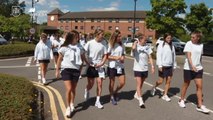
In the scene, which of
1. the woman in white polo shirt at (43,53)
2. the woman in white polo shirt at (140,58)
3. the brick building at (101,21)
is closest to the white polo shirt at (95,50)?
the woman in white polo shirt at (140,58)

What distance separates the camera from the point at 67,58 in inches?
320

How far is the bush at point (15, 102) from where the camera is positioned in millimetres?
5984

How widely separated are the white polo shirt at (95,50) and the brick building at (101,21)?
10488cm

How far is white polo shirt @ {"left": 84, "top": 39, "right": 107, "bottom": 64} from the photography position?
8.83 metres

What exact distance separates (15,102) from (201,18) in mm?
51656

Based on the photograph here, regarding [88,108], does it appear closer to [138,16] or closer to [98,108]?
[98,108]

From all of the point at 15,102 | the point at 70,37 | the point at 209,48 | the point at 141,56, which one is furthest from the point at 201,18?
the point at 15,102

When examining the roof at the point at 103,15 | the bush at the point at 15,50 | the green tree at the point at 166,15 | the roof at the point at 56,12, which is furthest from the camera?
the roof at the point at 56,12

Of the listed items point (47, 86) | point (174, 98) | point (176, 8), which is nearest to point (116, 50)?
point (174, 98)

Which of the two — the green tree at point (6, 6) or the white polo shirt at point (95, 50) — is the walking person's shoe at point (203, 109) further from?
the green tree at point (6, 6)

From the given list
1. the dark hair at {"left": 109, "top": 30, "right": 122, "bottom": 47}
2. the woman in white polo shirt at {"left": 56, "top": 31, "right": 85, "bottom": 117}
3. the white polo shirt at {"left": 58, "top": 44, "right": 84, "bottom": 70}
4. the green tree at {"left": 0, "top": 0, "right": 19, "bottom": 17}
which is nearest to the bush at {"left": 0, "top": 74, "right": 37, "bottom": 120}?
the woman in white polo shirt at {"left": 56, "top": 31, "right": 85, "bottom": 117}

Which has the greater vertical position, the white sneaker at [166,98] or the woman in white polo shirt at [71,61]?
the woman in white polo shirt at [71,61]

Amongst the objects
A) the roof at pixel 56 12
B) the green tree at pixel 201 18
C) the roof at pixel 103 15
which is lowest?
the green tree at pixel 201 18

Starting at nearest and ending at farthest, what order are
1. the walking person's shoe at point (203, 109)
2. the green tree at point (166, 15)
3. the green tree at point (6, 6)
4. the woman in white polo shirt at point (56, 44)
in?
1. the walking person's shoe at point (203, 109)
2. the woman in white polo shirt at point (56, 44)
3. the green tree at point (166, 15)
4. the green tree at point (6, 6)
